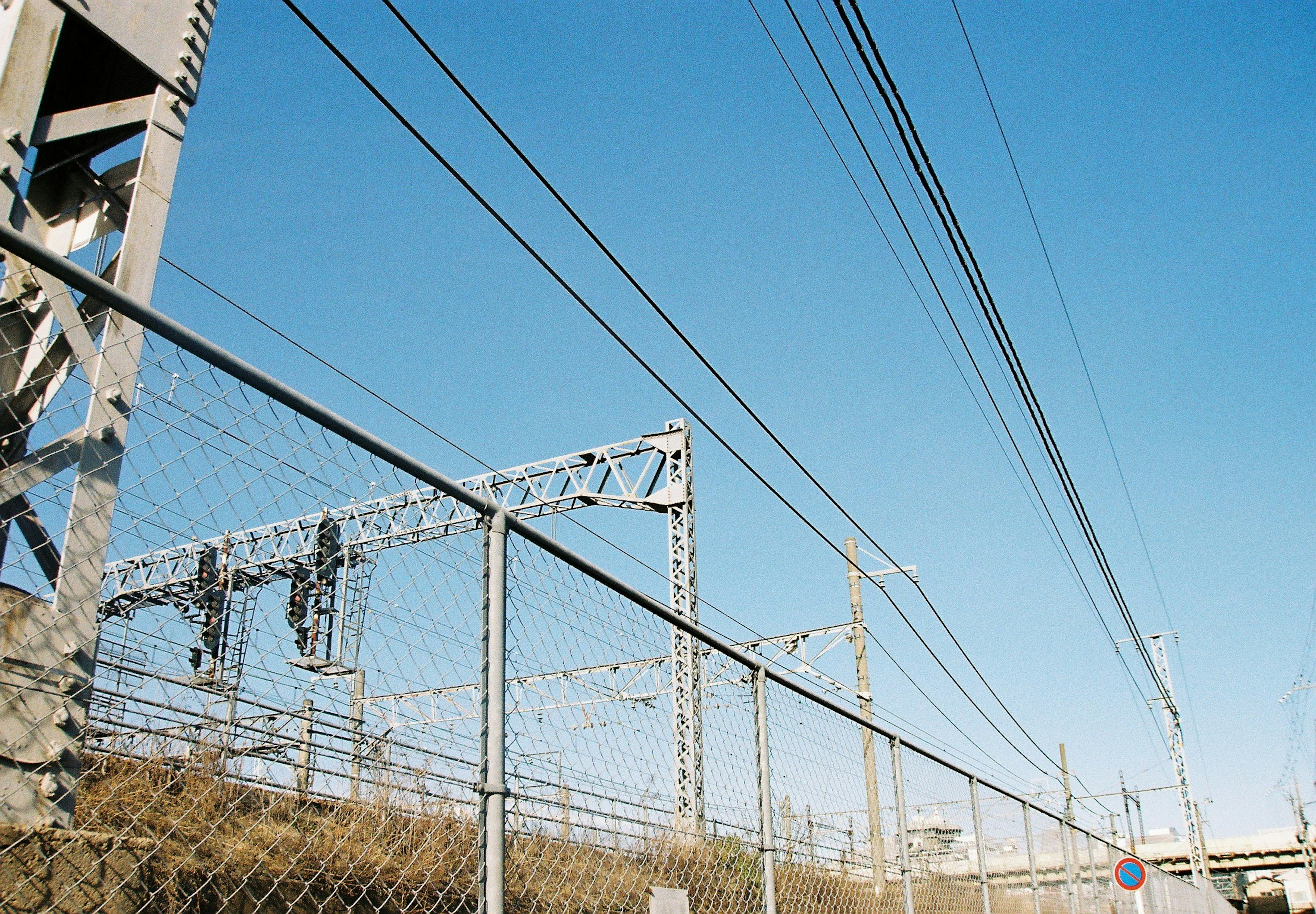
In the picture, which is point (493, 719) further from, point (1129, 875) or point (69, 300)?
point (1129, 875)

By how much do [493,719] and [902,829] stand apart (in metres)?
4.51

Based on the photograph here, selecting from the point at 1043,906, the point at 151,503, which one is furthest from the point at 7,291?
the point at 1043,906

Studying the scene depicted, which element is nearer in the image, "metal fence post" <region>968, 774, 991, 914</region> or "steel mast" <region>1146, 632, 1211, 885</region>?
"metal fence post" <region>968, 774, 991, 914</region>

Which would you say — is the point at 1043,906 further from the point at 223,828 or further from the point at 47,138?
the point at 47,138

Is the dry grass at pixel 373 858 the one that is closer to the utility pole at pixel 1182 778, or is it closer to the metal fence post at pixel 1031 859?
the metal fence post at pixel 1031 859

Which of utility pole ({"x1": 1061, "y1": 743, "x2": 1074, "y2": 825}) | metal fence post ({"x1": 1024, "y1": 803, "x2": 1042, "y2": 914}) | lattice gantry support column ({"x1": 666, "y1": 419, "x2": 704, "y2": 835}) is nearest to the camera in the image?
metal fence post ({"x1": 1024, "y1": 803, "x2": 1042, "y2": 914})

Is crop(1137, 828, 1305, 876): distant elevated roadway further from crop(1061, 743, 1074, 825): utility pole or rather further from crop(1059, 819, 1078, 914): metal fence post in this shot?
crop(1059, 819, 1078, 914): metal fence post

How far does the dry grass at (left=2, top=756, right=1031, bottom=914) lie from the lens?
13.3 ft

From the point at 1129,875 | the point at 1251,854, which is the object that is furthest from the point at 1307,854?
the point at 1129,875

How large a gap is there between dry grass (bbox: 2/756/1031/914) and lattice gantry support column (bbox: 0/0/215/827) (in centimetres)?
94

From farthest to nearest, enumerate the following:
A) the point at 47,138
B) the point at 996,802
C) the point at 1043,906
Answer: the point at 1043,906, the point at 996,802, the point at 47,138

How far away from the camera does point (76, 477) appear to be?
2990 millimetres

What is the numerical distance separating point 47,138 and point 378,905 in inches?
148

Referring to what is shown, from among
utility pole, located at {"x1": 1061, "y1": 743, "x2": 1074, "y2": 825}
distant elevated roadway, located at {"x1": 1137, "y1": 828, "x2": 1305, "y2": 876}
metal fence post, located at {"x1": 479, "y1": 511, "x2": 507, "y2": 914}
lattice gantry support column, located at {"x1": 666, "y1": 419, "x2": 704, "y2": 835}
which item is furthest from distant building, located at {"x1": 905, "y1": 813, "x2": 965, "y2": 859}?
distant elevated roadway, located at {"x1": 1137, "y1": 828, "x2": 1305, "y2": 876}
